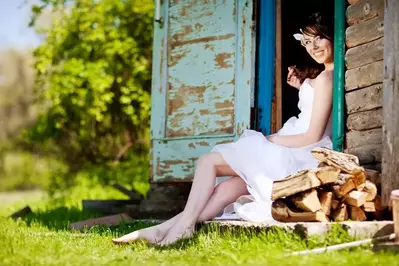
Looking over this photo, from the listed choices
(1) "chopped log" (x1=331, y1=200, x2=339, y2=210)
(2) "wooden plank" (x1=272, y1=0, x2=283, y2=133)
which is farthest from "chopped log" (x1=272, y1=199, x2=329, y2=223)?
(2) "wooden plank" (x1=272, y1=0, x2=283, y2=133)

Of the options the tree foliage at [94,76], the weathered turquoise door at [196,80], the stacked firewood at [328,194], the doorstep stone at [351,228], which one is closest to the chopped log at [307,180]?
the stacked firewood at [328,194]

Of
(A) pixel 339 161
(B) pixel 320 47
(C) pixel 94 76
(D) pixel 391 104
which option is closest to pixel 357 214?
(A) pixel 339 161

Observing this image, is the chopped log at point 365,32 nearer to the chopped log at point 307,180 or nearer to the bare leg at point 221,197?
the chopped log at point 307,180

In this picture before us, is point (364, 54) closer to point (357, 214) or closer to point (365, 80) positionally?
point (365, 80)

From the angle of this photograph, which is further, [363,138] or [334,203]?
[363,138]

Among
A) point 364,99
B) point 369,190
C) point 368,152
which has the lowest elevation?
point 369,190

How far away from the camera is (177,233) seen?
4613mm

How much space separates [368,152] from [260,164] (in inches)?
30.3

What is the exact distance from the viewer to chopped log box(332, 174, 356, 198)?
415 centimetres

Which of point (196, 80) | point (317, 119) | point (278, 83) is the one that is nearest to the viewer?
point (317, 119)

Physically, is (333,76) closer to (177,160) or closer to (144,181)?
(177,160)

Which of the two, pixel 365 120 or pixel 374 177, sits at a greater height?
pixel 365 120

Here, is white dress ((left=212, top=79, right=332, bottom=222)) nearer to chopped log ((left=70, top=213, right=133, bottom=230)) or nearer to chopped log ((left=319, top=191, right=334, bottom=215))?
chopped log ((left=319, top=191, right=334, bottom=215))

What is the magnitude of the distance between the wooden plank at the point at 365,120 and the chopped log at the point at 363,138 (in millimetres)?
35
